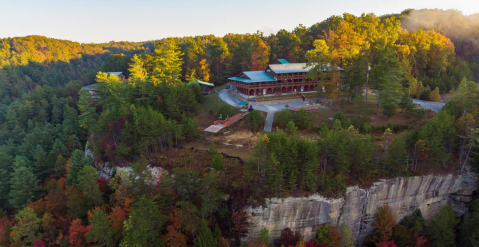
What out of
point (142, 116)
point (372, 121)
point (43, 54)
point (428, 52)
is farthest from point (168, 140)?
point (43, 54)

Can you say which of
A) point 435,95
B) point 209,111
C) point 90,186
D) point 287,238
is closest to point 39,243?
point 90,186

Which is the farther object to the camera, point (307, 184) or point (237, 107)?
point (237, 107)

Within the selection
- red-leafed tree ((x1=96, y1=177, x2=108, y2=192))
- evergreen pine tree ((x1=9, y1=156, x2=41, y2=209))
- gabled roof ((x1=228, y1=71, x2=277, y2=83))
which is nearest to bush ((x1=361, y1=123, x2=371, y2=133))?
gabled roof ((x1=228, y1=71, x2=277, y2=83))

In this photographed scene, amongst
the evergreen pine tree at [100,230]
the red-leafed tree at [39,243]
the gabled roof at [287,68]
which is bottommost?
the red-leafed tree at [39,243]

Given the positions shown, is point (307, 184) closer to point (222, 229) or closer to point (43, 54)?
point (222, 229)

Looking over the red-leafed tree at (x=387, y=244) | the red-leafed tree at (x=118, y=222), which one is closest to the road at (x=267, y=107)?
the red-leafed tree at (x=387, y=244)

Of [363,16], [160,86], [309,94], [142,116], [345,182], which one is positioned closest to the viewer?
[345,182]

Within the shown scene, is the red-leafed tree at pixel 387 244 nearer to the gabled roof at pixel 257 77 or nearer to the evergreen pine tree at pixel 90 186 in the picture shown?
the evergreen pine tree at pixel 90 186

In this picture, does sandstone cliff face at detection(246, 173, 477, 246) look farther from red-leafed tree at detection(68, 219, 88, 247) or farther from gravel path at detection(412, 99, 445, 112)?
red-leafed tree at detection(68, 219, 88, 247)
